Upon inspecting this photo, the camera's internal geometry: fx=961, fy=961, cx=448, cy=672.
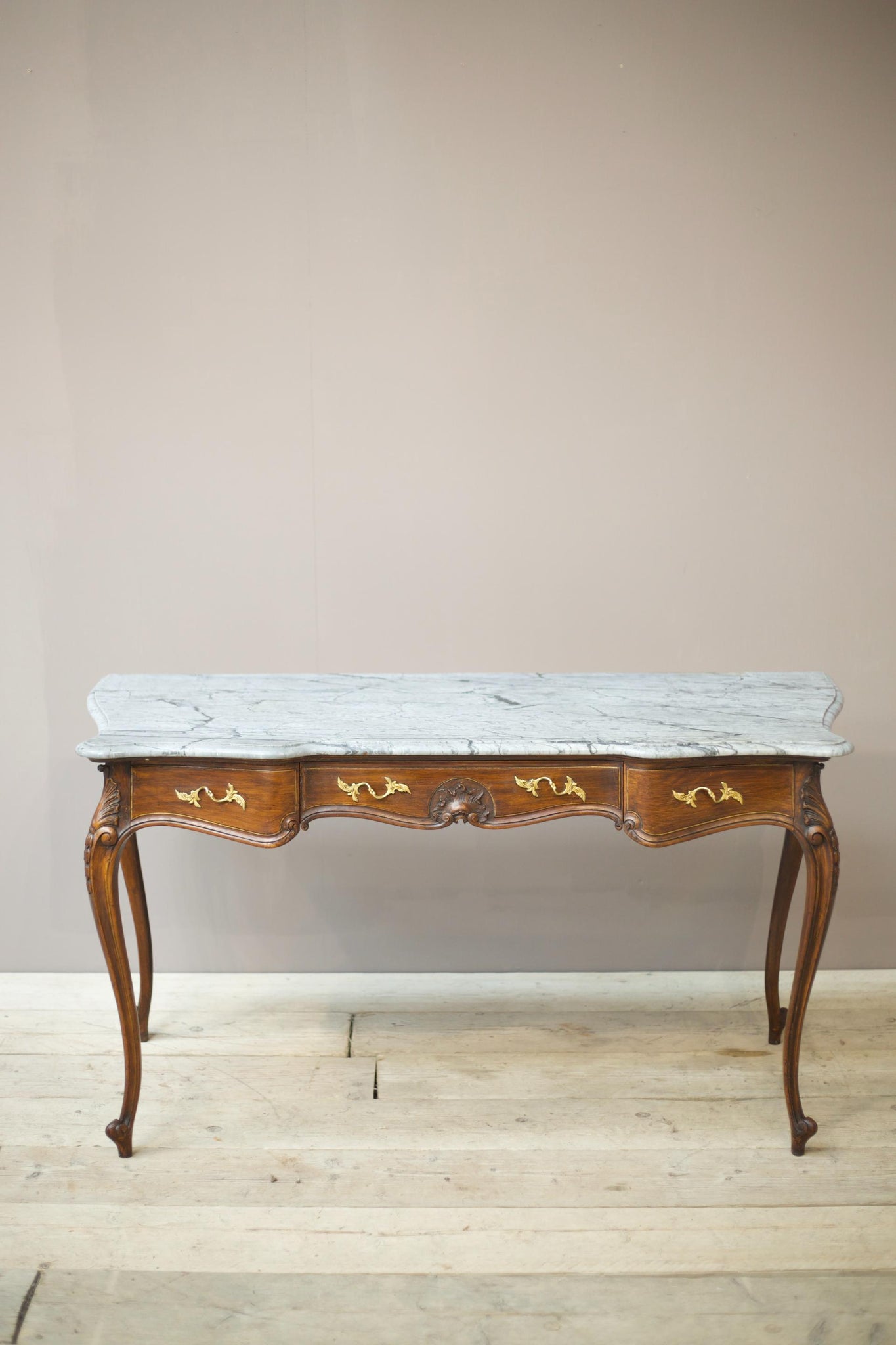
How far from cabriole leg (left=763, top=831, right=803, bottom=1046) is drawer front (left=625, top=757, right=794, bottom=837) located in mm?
518

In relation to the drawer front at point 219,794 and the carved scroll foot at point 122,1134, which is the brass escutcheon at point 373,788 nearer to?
the drawer front at point 219,794

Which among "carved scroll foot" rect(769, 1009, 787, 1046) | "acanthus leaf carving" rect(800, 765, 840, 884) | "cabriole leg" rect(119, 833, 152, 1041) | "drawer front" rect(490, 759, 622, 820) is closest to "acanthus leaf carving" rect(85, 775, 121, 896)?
"cabriole leg" rect(119, 833, 152, 1041)

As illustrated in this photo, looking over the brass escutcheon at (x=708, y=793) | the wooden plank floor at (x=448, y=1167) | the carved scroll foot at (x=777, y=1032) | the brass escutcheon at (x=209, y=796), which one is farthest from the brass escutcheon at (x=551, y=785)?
the carved scroll foot at (x=777, y=1032)

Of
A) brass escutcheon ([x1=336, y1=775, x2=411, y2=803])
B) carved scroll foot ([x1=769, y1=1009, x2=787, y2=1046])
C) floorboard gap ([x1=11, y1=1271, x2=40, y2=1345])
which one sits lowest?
floorboard gap ([x1=11, y1=1271, x2=40, y2=1345])

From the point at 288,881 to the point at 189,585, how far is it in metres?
0.87

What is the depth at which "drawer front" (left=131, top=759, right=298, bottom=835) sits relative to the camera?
6.07 ft

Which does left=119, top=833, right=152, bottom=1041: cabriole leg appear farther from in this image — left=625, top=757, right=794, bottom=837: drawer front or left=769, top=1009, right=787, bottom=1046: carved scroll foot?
left=769, top=1009, right=787, bottom=1046: carved scroll foot

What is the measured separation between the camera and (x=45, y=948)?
273cm

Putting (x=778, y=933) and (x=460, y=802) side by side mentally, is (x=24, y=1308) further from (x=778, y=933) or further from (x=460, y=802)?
(x=778, y=933)

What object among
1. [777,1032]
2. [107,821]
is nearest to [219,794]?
[107,821]

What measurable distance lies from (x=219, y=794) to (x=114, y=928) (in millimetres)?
352

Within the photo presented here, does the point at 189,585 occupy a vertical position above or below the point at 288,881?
above

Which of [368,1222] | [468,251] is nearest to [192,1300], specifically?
[368,1222]

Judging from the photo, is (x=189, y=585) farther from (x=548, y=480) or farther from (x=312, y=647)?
(x=548, y=480)
